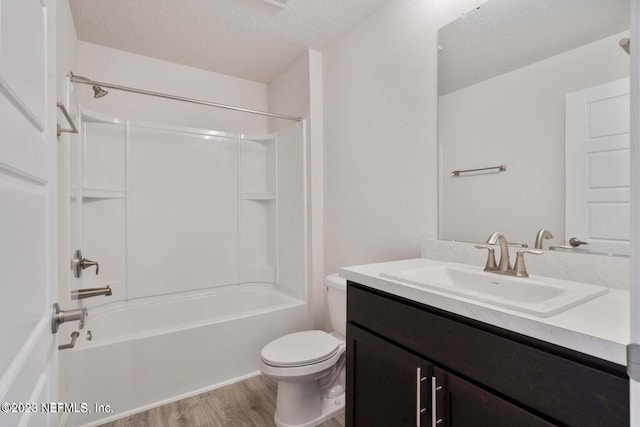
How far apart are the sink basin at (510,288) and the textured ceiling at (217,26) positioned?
1.64m

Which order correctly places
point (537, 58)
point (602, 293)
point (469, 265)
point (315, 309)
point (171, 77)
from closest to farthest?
point (602, 293)
point (537, 58)
point (469, 265)
point (315, 309)
point (171, 77)

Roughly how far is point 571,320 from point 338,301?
1.23m

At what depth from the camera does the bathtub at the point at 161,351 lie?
1695 millimetres

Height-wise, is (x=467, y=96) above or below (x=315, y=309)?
above

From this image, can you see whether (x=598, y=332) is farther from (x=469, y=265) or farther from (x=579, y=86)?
(x=579, y=86)

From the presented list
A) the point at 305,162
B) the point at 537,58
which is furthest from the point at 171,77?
the point at 537,58

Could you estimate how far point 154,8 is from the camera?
6.36 ft

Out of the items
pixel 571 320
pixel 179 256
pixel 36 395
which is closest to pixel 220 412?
pixel 179 256

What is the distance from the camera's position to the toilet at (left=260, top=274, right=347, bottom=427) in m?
1.60

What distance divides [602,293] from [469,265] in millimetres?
489

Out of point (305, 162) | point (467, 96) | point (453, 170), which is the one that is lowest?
point (453, 170)

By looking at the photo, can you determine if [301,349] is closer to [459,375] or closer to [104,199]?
[459,375]

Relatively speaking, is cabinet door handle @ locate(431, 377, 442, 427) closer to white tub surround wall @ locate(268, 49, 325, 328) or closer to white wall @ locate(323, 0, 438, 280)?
white wall @ locate(323, 0, 438, 280)

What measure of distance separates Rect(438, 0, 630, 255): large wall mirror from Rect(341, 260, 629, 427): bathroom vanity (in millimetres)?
333
